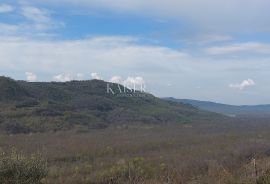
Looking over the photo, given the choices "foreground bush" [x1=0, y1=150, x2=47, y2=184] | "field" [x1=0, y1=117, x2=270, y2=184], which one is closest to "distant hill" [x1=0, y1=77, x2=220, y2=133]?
"field" [x1=0, y1=117, x2=270, y2=184]

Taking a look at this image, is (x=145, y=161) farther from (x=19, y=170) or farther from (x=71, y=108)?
(x=71, y=108)

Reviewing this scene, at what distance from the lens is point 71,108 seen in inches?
3703

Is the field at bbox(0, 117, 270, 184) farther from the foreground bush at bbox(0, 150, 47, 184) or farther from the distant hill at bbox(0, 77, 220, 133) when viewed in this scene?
the distant hill at bbox(0, 77, 220, 133)

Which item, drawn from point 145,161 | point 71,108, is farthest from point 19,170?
point 71,108

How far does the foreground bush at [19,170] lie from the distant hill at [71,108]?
49.9 meters

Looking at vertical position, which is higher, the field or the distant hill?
the distant hill

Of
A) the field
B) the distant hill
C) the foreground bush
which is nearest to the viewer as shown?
the foreground bush

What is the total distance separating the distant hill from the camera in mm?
72812

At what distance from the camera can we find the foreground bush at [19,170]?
15.5m

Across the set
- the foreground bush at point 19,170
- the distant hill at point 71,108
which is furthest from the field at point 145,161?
the distant hill at point 71,108

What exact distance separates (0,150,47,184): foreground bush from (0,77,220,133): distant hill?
164ft

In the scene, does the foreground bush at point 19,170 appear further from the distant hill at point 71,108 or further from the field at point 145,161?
the distant hill at point 71,108

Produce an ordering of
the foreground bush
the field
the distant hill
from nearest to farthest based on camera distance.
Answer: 1. the foreground bush
2. the field
3. the distant hill

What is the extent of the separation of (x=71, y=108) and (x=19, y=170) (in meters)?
78.8
